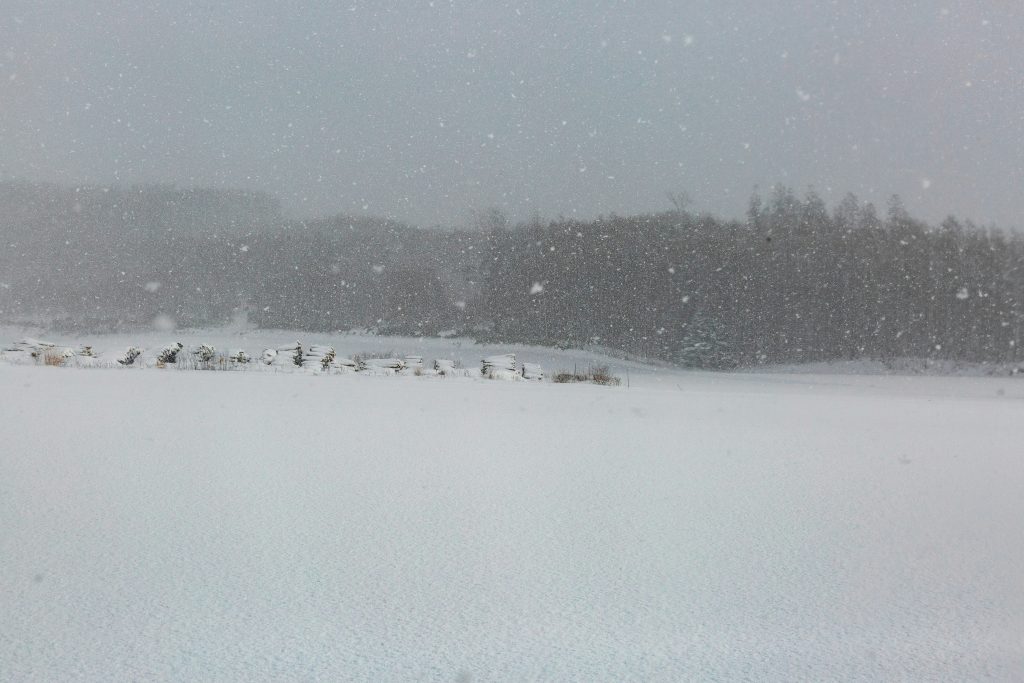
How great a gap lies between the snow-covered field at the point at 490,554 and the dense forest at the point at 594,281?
34258 millimetres

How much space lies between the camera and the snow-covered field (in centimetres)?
179

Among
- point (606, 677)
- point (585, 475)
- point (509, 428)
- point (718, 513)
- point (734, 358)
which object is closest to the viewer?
point (606, 677)

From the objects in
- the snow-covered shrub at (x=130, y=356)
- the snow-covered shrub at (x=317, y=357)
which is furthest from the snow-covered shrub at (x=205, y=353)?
the snow-covered shrub at (x=317, y=357)

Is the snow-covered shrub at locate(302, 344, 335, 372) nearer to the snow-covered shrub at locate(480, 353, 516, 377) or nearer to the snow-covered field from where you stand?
the snow-covered shrub at locate(480, 353, 516, 377)

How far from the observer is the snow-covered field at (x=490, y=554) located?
5.87 feet

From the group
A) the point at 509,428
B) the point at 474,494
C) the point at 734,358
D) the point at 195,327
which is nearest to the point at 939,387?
the point at 734,358

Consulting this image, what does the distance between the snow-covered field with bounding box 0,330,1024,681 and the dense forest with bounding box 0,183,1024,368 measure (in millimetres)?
34258

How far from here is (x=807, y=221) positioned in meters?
44.0

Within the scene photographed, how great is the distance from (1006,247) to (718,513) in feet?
142

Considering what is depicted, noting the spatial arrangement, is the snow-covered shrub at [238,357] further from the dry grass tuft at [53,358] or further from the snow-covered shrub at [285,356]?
the dry grass tuft at [53,358]

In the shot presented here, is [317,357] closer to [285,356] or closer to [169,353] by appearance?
[285,356]

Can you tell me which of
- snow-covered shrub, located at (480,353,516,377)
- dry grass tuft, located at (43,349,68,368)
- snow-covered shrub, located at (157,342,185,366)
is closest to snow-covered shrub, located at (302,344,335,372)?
snow-covered shrub, located at (157,342,185,366)

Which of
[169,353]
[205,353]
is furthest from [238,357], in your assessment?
[169,353]

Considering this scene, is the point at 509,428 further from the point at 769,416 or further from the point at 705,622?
the point at 705,622
